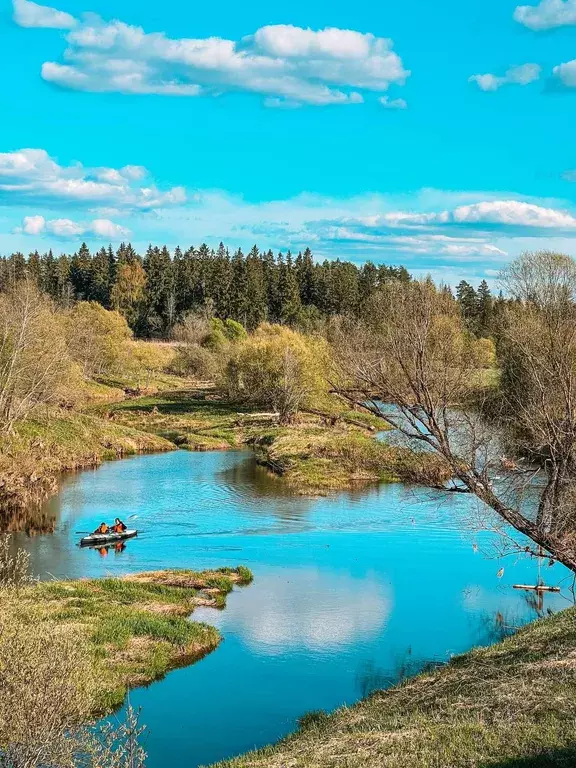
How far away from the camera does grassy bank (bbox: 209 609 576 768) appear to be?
14570mm

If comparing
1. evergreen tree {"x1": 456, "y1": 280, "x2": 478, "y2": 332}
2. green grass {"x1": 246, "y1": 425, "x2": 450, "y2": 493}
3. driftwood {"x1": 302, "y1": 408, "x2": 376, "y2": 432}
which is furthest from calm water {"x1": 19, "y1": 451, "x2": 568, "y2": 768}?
evergreen tree {"x1": 456, "y1": 280, "x2": 478, "y2": 332}

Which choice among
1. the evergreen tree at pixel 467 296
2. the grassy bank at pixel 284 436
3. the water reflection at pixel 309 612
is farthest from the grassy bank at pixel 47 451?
the evergreen tree at pixel 467 296

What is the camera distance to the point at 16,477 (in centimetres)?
4856

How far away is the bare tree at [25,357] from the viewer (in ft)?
178

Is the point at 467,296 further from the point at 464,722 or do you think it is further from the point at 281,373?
the point at 464,722

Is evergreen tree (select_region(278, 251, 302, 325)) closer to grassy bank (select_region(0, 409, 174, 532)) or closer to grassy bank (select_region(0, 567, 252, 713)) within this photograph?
grassy bank (select_region(0, 409, 174, 532))

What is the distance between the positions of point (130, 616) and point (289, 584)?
7603 mm

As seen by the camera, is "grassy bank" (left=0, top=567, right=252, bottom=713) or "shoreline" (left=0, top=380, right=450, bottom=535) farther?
"shoreline" (left=0, top=380, right=450, bottom=535)

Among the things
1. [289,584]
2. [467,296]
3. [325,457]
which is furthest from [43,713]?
[467,296]

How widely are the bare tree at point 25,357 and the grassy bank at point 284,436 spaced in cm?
1505

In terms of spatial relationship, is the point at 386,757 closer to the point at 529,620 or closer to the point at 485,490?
the point at 485,490

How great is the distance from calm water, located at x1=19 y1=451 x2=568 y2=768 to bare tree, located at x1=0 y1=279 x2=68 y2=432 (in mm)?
6182

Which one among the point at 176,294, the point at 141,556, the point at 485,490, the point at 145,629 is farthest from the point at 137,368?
the point at 485,490

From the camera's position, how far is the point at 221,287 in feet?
484
